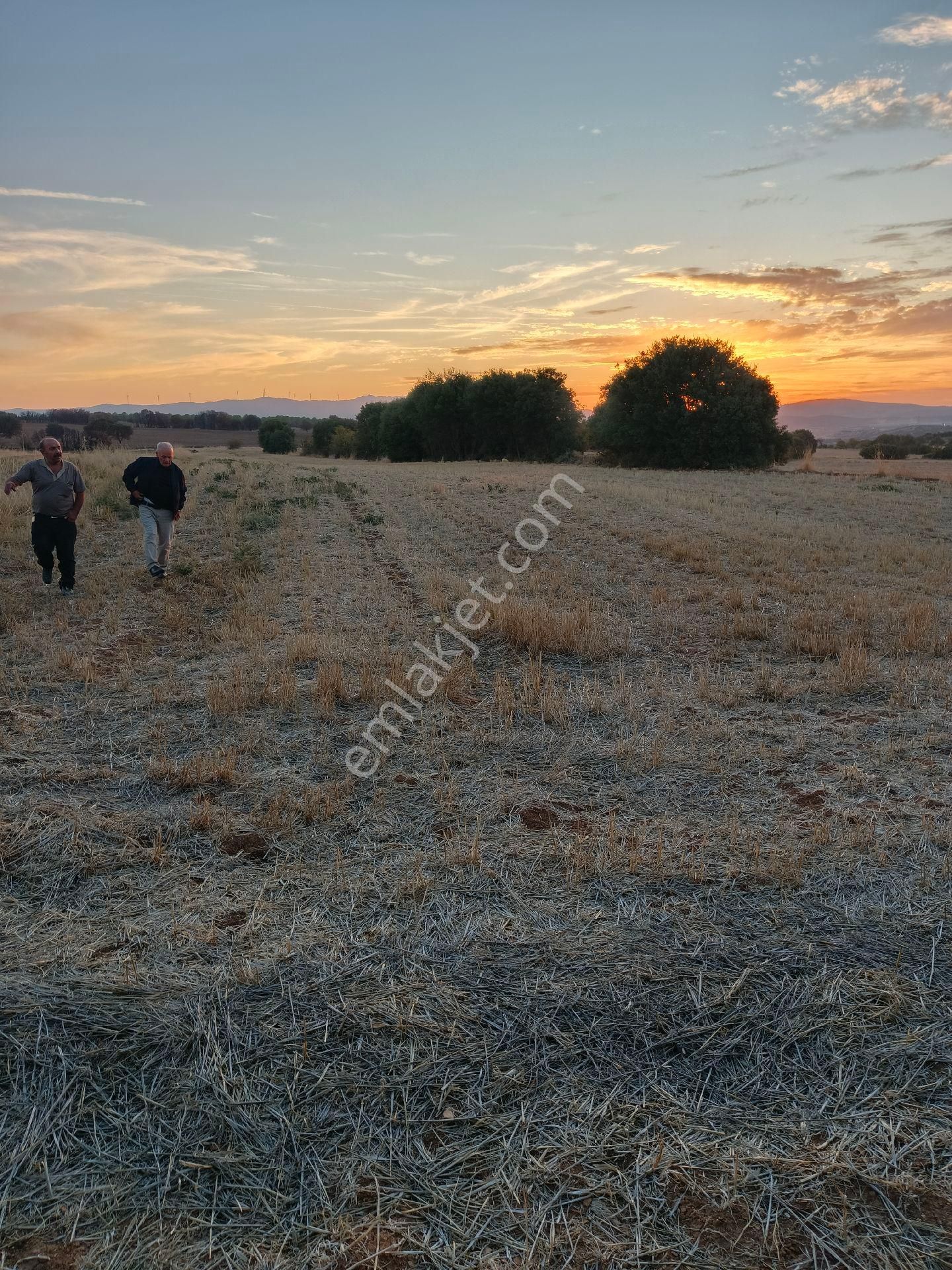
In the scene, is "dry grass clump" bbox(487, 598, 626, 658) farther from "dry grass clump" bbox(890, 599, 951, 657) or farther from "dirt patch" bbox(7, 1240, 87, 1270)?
"dirt patch" bbox(7, 1240, 87, 1270)

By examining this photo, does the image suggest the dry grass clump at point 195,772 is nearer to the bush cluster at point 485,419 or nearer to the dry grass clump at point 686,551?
the dry grass clump at point 686,551

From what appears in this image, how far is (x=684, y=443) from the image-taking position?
47594 millimetres

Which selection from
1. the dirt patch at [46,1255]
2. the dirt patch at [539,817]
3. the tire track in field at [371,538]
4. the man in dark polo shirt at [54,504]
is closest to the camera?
the dirt patch at [46,1255]

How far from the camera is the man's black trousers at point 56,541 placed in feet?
36.5

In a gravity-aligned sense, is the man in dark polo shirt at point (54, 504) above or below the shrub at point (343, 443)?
below

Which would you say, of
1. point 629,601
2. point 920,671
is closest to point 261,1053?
point 920,671

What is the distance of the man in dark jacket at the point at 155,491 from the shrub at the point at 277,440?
262ft

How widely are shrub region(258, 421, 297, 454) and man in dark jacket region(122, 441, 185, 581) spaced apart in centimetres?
8000

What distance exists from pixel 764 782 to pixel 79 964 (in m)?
4.24

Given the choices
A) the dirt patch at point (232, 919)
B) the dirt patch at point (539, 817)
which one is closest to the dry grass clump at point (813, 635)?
the dirt patch at point (539, 817)

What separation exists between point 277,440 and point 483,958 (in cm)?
9233

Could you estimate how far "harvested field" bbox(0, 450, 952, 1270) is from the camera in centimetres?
263

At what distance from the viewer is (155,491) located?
38.1 feet

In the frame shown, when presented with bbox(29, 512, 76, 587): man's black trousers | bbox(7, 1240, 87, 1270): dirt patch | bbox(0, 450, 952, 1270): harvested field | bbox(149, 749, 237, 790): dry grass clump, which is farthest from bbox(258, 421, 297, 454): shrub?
bbox(7, 1240, 87, 1270): dirt patch
